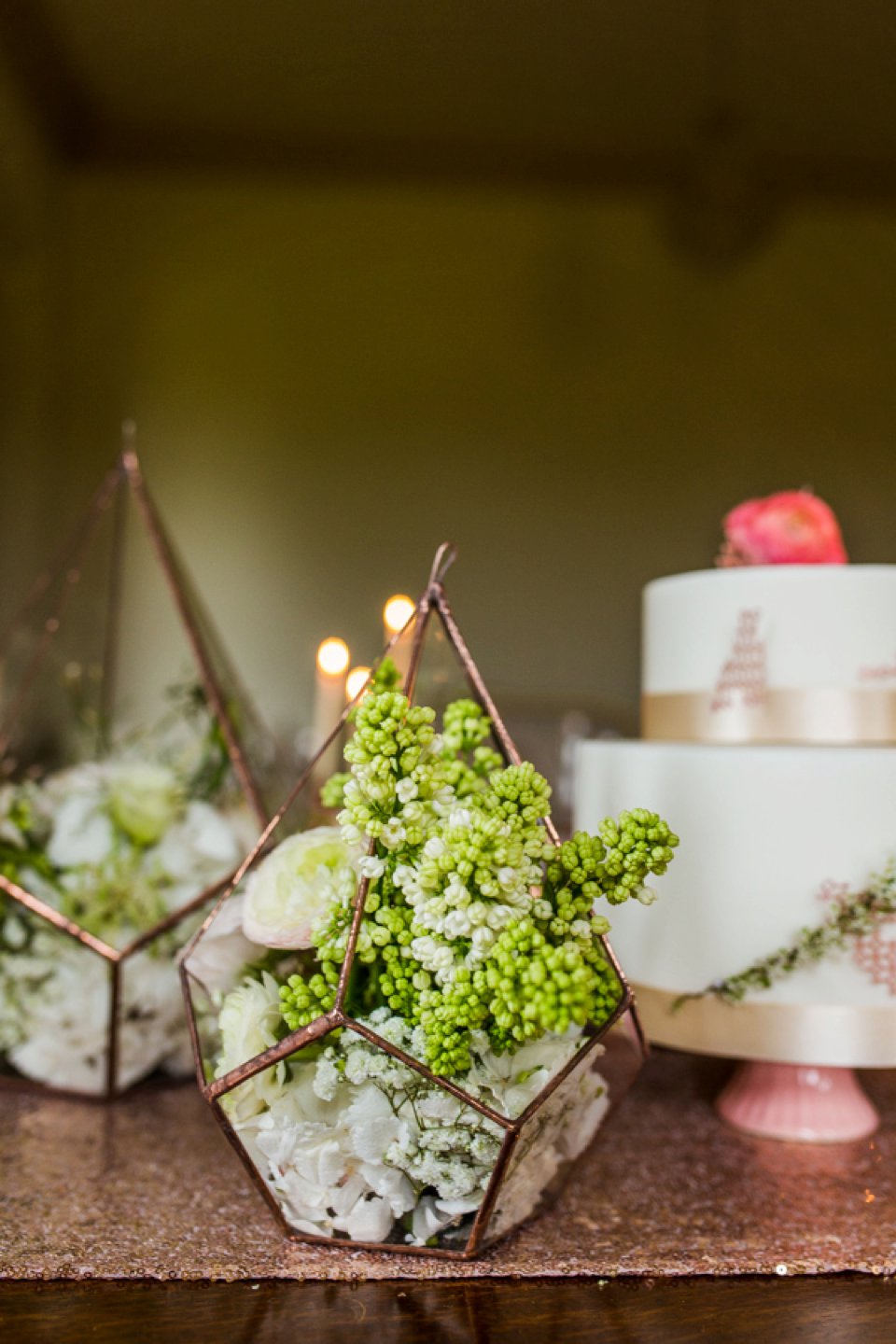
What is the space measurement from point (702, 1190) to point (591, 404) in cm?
247

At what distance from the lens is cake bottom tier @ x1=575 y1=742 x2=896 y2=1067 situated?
765mm

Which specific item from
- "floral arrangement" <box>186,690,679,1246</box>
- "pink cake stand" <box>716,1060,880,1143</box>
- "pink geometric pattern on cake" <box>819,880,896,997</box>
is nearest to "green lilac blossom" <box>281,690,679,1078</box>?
"floral arrangement" <box>186,690,679,1246</box>

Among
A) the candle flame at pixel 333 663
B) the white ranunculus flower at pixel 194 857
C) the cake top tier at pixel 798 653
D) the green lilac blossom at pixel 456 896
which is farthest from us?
the candle flame at pixel 333 663

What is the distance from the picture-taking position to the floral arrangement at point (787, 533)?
0.90 m

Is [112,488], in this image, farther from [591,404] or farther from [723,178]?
[591,404]

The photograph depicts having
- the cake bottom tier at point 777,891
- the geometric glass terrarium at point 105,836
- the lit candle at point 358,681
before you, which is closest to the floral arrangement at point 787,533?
the cake bottom tier at point 777,891

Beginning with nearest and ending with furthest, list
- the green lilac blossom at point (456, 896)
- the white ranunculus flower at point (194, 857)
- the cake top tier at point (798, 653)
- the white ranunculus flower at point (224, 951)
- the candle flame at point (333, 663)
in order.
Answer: the green lilac blossom at point (456, 896)
the white ranunculus flower at point (224, 951)
the cake top tier at point (798, 653)
the white ranunculus flower at point (194, 857)
the candle flame at point (333, 663)

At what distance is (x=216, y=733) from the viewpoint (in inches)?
37.6

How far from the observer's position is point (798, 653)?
831 mm

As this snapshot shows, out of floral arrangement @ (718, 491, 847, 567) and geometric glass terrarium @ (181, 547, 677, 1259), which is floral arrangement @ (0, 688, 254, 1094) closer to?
geometric glass terrarium @ (181, 547, 677, 1259)

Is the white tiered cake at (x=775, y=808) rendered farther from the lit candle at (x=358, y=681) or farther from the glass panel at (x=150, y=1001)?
the glass panel at (x=150, y=1001)

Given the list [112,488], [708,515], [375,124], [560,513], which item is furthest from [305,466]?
[112,488]

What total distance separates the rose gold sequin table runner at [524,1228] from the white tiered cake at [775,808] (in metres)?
0.10

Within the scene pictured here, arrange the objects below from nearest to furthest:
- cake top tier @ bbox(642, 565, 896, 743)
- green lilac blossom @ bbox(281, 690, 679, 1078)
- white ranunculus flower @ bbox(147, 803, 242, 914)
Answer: green lilac blossom @ bbox(281, 690, 679, 1078) → cake top tier @ bbox(642, 565, 896, 743) → white ranunculus flower @ bbox(147, 803, 242, 914)
